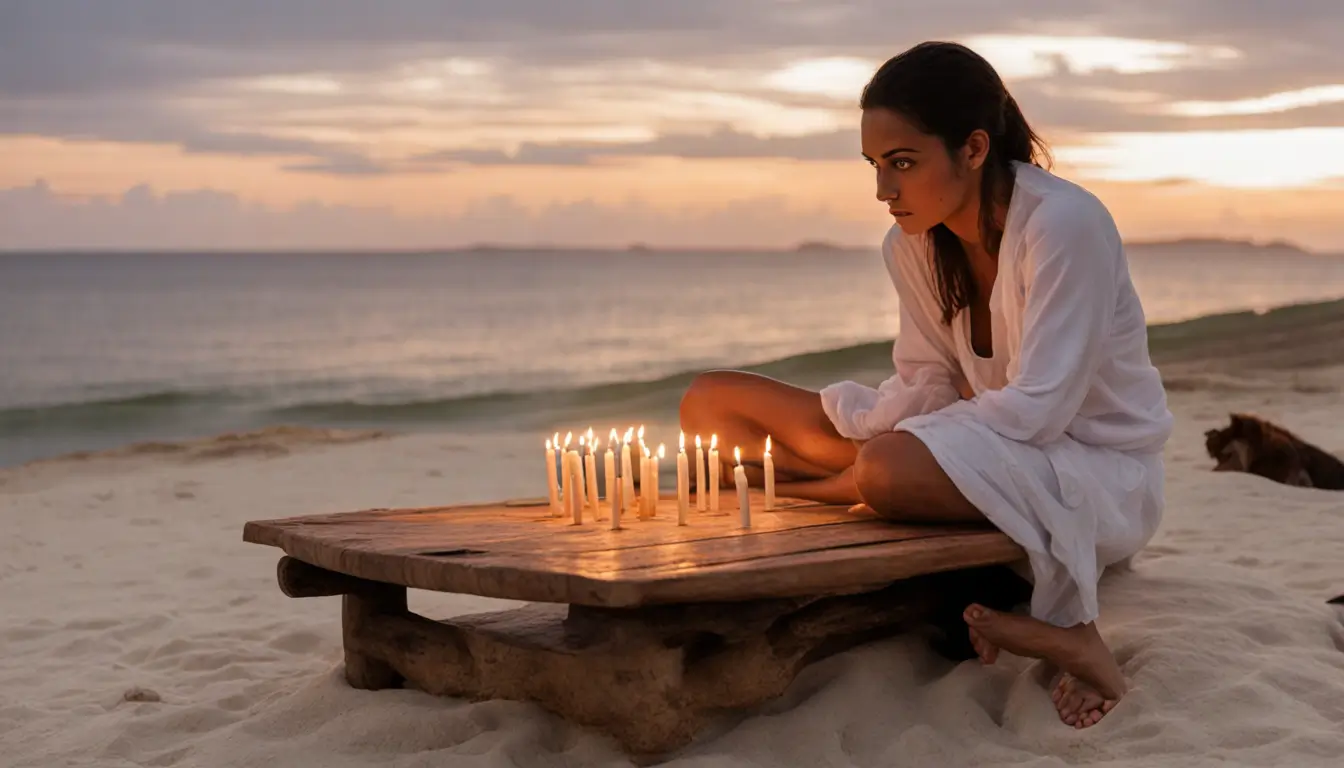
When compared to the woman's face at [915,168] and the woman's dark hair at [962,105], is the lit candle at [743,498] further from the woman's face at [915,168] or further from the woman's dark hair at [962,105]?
the woman's dark hair at [962,105]

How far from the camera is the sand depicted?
3271 millimetres

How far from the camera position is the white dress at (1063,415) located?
3535 millimetres

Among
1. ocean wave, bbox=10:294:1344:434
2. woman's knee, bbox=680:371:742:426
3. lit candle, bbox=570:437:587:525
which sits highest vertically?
woman's knee, bbox=680:371:742:426

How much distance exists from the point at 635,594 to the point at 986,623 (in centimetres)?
102

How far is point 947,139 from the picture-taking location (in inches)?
147

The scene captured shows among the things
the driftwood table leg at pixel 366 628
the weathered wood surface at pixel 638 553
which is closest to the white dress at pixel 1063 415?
the weathered wood surface at pixel 638 553

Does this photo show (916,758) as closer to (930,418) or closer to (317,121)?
(930,418)

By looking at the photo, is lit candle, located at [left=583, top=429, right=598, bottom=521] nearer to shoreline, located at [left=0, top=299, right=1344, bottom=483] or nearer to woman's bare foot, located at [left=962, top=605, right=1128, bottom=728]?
woman's bare foot, located at [left=962, top=605, right=1128, bottom=728]

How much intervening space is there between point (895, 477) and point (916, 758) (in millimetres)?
735

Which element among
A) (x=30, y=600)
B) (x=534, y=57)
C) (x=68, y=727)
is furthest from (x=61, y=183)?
(x=68, y=727)

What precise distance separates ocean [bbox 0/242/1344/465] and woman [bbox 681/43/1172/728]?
11.7 m

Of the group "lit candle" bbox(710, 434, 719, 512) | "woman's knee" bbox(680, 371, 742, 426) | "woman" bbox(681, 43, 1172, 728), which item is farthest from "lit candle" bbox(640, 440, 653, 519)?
"woman" bbox(681, 43, 1172, 728)

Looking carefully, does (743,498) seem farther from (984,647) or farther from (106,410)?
(106,410)

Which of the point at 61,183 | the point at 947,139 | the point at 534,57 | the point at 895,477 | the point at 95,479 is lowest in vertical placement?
the point at 95,479
